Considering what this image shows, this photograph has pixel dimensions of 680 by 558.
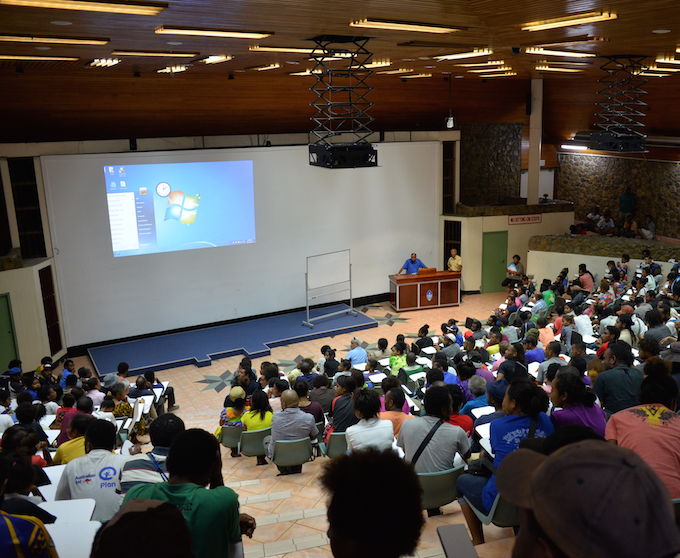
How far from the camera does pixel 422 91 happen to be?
44.5 feet

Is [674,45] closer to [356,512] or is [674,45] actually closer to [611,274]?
[611,274]

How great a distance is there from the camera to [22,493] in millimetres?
2896

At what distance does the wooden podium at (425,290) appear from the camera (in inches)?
533

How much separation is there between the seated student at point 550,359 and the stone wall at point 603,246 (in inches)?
268

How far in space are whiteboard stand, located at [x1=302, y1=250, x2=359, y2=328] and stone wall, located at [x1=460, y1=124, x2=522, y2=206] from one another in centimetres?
521

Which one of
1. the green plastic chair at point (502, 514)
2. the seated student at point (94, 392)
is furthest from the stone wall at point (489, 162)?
the green plastic chair at point (502, 514)

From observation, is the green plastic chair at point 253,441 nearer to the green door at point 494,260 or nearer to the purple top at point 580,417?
the purple top at point 580,417

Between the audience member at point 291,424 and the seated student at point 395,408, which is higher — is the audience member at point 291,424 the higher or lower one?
the lower one

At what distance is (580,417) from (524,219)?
11.8 meters

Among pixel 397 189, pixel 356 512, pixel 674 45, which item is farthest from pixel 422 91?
pixel 356 512

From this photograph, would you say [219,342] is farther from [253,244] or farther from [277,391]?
[277,391]

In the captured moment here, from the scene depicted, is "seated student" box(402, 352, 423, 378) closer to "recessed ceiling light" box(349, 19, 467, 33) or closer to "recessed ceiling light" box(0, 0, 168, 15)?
"recessed ceiling light" box(349, 19, 467, 33)

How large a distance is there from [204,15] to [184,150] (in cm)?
701

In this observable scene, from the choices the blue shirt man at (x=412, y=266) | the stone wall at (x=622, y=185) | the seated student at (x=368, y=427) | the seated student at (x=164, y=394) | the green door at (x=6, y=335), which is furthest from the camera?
the stone wall at (x=622, y=185)
